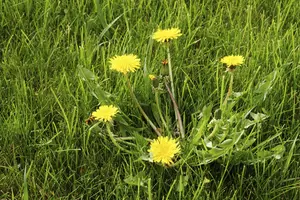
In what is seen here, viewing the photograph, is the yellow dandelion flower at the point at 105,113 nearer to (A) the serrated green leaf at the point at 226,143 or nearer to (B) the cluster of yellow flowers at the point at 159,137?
(B) the cluster of yellow flowers at the point at 159,137

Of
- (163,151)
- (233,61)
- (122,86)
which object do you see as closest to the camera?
(163,151)

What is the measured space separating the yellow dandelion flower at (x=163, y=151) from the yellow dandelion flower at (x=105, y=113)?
13 centimetres

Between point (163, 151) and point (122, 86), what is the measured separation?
1.04ft

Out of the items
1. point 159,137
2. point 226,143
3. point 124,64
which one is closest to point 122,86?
point 124,64

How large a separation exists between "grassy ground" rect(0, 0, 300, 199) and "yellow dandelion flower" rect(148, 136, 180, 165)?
0.07 metres

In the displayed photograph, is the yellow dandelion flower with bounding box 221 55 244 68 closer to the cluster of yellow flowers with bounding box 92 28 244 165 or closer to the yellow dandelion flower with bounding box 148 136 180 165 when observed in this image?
the cluster of yellow flowers with bounding box 92 28 244 165

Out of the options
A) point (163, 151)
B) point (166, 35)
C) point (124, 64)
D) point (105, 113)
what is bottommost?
point (163, 151)

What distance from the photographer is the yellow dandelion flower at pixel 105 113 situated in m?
1.29

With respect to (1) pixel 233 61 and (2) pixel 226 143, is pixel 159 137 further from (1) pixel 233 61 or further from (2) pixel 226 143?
(1) pixel 233 61

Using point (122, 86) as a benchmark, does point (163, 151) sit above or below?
below

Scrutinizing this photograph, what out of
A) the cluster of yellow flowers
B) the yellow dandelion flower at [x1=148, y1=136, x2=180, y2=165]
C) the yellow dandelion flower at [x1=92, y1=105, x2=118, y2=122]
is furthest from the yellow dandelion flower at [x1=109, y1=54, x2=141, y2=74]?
the yellow dandelion flower at [x1=148, y1=136, x2=180, y2=165]

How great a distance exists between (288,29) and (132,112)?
649 millimetres

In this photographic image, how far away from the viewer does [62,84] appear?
1.52 metres

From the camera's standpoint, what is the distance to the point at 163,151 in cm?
123
